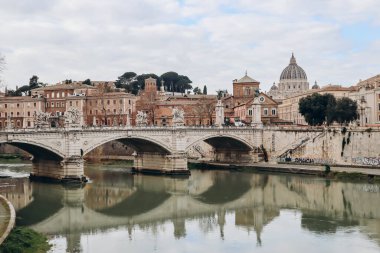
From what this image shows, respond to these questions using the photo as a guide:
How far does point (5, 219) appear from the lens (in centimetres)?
1770

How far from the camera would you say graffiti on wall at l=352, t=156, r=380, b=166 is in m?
37.0

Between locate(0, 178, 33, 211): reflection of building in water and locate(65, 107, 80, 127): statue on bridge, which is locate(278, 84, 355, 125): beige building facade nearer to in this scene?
locate(65, 107, 80, 127): statue on bridge

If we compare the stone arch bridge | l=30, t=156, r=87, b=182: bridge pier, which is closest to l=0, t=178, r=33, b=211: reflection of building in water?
l=30, t=156, r=87, b=182: bridge pier

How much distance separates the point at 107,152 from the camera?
168 feet

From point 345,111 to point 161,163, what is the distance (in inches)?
644

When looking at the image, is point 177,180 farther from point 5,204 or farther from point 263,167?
point 5,204

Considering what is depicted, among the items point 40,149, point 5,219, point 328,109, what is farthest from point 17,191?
point 328,109

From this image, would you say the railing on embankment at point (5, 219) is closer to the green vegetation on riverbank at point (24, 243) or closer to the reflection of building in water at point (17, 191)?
the green vegetation on riverbank at point (24, 243)

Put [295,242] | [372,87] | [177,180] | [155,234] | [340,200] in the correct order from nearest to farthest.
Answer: [295,242] → [155,234] → [340,200] → [177,180] → [372,87]

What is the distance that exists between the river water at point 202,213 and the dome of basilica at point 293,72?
59852mm

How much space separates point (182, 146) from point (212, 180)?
3.60 m

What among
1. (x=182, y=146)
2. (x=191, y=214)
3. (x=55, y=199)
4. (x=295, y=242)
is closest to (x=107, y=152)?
(x=182, y=146)

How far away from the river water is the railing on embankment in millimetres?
1721

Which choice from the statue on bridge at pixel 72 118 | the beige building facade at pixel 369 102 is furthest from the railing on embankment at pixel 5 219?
the beige building facade at pixel 369 102
